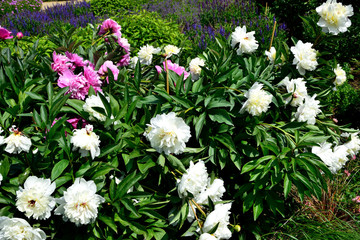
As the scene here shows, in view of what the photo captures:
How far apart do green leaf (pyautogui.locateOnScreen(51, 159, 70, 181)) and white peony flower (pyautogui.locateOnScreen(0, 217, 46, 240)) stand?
0.21 m

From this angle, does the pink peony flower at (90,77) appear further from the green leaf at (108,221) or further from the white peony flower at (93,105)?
the green leaf at (108,221)

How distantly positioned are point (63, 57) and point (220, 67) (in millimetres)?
872

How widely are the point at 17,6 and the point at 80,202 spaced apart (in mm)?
9044

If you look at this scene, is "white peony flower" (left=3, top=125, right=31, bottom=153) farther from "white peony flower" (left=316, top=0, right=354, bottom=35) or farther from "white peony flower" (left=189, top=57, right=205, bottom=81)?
"white peony flower" (left=316, top=0, right=354, bottom=35)

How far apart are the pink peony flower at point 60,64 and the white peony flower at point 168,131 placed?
26.2 inches

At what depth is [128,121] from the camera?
176 cm

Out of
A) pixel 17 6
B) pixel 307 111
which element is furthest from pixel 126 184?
pixel 17 6

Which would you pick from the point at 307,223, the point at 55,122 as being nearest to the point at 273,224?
the point at 307,223

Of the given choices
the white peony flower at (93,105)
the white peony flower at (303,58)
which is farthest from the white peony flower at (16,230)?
the white peony flower at (303,58)

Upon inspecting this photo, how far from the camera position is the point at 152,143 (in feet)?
5.16

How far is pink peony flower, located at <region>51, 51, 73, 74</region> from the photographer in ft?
6.06

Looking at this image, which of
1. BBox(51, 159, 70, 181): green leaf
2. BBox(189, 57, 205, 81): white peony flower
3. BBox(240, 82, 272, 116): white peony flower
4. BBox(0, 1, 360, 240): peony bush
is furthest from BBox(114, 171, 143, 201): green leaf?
BBox(189, 57, 205, 81): white peony flower

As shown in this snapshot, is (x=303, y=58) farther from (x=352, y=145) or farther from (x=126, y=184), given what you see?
(x=126, y=184)

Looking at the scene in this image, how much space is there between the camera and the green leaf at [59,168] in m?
1.48
